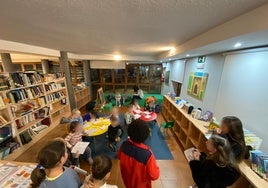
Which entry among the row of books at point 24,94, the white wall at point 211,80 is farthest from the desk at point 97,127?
the white wall at point 211,80

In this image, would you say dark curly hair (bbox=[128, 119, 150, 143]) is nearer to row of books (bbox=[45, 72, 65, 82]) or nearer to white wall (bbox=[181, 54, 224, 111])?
white wall (bbox=[181, 54, 224, 111])

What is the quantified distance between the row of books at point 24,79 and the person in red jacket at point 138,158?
3.33 meters

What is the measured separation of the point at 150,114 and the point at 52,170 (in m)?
3.09

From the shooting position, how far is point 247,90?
1.99 metres

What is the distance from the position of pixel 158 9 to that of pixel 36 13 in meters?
1.32

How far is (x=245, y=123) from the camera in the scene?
2029 mm

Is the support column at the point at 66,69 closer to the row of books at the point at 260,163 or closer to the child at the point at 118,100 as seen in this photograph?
the child at the point at 118,100

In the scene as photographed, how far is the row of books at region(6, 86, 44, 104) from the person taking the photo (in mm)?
2875

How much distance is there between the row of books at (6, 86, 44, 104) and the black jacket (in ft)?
13.5

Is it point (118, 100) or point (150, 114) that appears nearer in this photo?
point (150, 114)

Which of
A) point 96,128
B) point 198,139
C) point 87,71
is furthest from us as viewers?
point 87,71

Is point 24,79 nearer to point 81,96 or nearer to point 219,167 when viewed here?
point 81,96

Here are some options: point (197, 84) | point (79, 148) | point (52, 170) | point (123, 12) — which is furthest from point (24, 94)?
point (197, 84)

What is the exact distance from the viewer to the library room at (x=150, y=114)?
1174 mm
